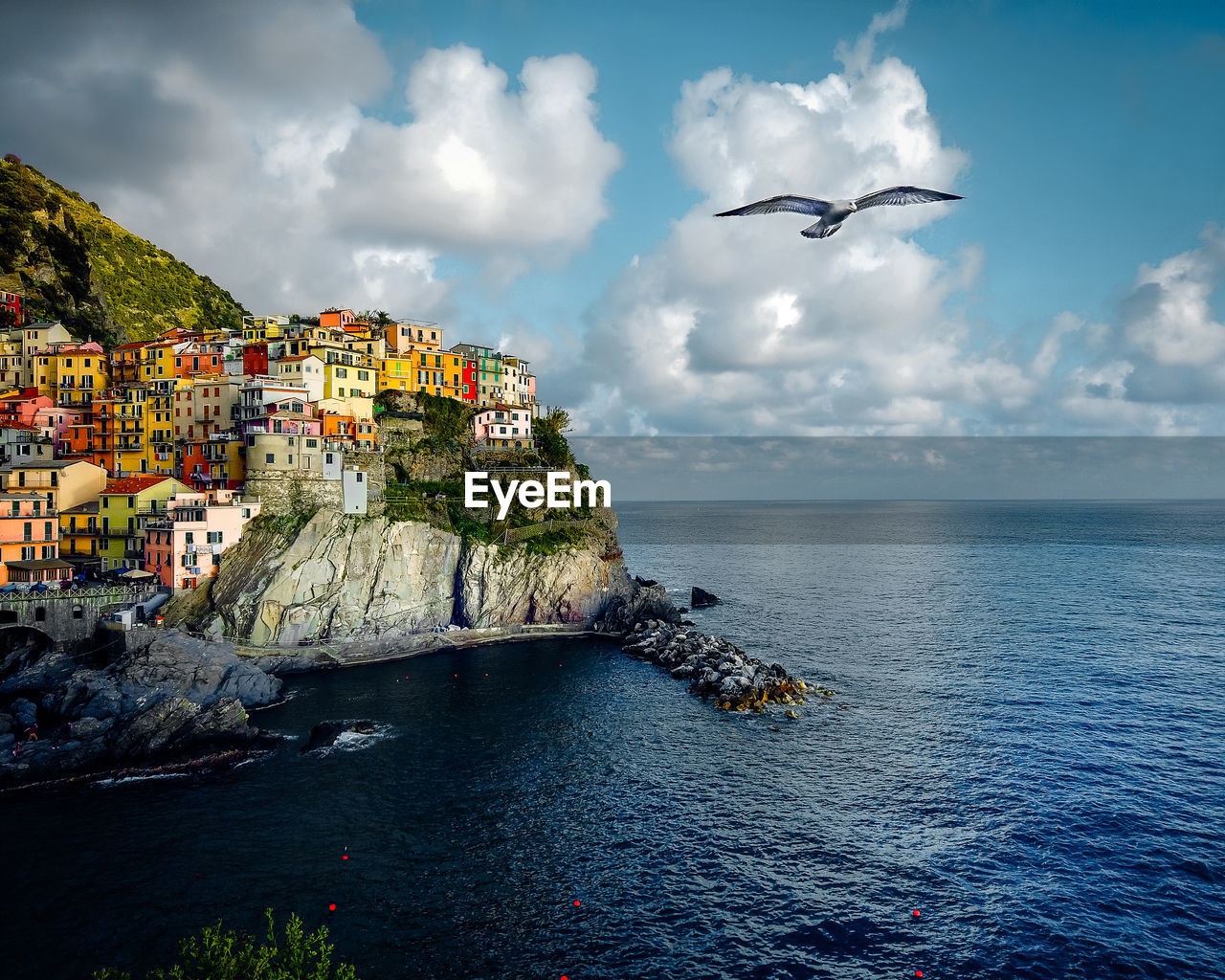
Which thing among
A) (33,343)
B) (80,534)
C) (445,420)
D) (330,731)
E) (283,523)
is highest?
(33,343)

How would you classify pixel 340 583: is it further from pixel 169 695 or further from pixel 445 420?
pixel 445 420

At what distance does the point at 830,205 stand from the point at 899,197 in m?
1.94

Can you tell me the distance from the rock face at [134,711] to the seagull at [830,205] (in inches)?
2017

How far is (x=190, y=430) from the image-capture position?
89250 mm

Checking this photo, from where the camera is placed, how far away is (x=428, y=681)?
221 feet

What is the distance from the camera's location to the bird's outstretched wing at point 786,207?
19297mm

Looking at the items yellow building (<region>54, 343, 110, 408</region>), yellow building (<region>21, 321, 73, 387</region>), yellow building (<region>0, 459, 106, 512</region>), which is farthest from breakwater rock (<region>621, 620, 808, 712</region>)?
yellow building (<region>21, 321, 73, 387</region>)

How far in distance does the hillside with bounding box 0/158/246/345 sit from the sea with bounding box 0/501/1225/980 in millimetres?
91379

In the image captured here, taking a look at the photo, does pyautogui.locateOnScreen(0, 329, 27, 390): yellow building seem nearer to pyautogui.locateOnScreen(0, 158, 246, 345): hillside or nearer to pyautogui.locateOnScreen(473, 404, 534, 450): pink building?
pyautogui.locateOnScreen(0, 158, 246, 345): hillside

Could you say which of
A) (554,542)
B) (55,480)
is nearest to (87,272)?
(55,480)

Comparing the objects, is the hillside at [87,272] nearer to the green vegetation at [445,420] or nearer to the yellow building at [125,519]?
the yellow building at [125,519]

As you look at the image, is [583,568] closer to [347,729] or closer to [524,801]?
[347,729]

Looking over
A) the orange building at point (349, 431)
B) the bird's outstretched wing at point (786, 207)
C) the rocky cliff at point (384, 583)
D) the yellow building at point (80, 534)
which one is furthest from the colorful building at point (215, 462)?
the bird's outstretched wing at point (786, 207)

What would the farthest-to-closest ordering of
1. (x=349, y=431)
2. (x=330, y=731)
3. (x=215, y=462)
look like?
(x=349, y=431) < (x=215, y=462) < (x=330, y=731)
